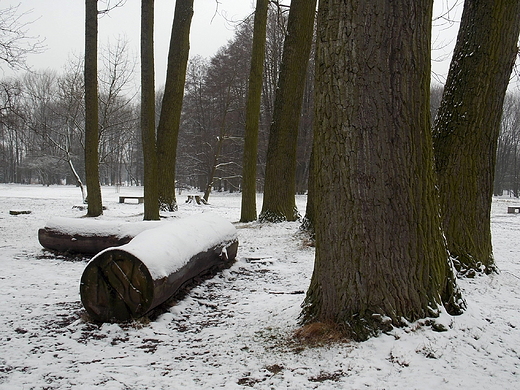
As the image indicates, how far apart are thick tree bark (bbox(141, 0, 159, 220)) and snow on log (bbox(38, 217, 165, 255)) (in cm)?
466

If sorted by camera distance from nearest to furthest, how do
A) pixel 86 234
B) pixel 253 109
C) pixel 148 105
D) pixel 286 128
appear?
pixel 86 234 < pixel 286 128 < pixel 148 105 < pixel 253 109

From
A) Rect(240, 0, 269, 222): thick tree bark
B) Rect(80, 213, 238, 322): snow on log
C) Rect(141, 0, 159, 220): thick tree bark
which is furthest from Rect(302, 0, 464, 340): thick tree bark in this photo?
Rect(141, 0, 159, 220): thick tree bark

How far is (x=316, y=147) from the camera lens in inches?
147

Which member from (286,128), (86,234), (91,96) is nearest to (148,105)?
(91,96)

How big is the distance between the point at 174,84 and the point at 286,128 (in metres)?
4.15

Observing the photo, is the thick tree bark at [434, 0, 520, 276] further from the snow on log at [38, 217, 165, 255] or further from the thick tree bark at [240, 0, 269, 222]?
the thick tree bark at [240, 0, 269, 222]

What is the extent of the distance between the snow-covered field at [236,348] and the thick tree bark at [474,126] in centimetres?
67

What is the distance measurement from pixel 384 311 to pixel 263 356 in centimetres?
104

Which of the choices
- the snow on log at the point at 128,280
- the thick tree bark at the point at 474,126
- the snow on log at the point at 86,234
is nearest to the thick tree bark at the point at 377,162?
the snow on log at the point at 128,280

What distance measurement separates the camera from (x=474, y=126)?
5.48 m

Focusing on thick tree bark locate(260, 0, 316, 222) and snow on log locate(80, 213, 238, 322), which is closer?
snow on log locate(80, 213, 238, 322)

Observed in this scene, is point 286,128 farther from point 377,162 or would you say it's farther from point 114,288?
point 377,162

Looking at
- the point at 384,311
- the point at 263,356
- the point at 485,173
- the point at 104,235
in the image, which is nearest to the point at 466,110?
the point at 485,173

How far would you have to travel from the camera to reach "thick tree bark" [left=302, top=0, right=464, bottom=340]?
340 centimetres
